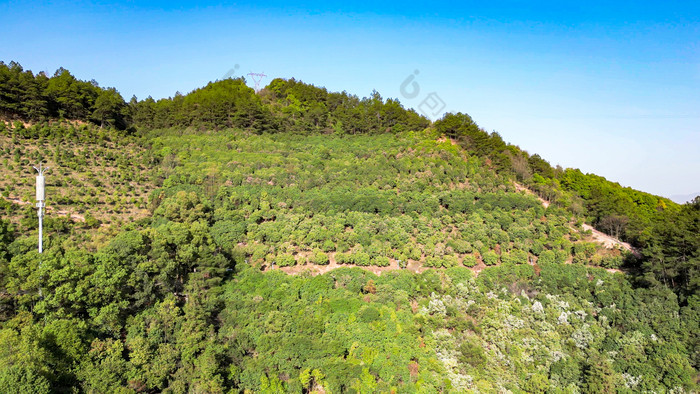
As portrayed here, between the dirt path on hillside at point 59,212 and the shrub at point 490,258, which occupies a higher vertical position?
the dirt path on hillside at point 59,212

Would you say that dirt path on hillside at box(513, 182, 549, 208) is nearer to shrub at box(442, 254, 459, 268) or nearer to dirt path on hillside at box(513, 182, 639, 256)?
dirt path on hillside at box(513, 182, 639, 256)

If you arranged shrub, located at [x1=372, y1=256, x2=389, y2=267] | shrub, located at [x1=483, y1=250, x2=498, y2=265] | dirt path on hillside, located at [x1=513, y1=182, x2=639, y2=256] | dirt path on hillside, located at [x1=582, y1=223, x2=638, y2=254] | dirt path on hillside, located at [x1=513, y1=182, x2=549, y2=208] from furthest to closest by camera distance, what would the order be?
dirt path on hillside, located at [x1=513, y1=182, x2=549, y2=208], dirt path on hillside, located at [x1=582, y1=223, x2=638, y2=254], dirt path on hillside, located at [x1=513, y1=182, x2=639, y2=256], shrub, located at [x1=483, y1=250, x2=498, y2=265], shrub, located at [x1=372, y1=256, x2=389, y2=267]

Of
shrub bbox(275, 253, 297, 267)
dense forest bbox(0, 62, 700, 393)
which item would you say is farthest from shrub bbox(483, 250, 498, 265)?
shrub bbox(275, 253, 297, 267)

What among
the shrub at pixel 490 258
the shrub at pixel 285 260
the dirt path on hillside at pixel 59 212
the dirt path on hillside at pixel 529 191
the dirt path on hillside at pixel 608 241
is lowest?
the shrub at pixel 285 260

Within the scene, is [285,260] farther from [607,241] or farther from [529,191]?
[529,191]

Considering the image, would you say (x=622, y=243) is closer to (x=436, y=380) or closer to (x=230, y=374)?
(x=436, y=380)

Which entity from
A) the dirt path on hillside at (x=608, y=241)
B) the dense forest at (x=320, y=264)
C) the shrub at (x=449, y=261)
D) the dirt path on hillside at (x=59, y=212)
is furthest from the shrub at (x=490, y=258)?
the dirt path on hillside at (x=59, y=212)

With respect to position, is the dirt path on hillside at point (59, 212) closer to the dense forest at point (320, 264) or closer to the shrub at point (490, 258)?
the dense forest at point (320, 264)

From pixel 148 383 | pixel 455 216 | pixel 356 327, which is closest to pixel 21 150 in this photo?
pixel 148 383

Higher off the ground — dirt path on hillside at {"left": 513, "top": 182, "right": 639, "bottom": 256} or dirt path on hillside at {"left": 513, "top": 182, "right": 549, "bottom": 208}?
dirt path on hillside at {"left": 513, "top": 182, "right": 549, "bottom": 208}
